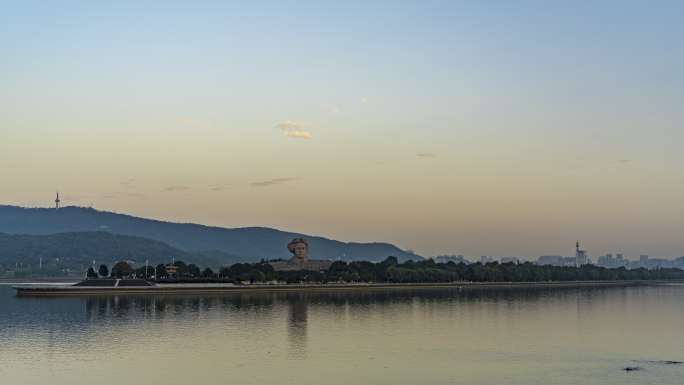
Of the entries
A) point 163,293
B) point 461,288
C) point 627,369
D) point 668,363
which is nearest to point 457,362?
point 627,369

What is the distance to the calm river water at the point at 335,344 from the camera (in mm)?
48500

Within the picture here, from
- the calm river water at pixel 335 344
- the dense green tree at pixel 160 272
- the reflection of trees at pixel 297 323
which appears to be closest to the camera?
the calm river water at pixel 335 344

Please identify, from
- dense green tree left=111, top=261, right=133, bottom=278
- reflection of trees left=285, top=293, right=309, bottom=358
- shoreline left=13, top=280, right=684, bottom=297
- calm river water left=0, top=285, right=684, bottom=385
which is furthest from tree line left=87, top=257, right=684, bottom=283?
calm river water left=0, top=285, right=684, bottom=385

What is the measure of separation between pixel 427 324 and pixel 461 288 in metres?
92.8

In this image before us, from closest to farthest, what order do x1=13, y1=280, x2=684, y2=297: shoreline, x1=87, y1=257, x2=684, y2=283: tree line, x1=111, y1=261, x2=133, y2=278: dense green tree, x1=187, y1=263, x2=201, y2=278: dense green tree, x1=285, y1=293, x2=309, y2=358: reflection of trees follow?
x1=285, y1=293, x2=309, y2=358: reflection of trees
x1=13, y1=280, x2=684, y2=297: shoreline
x1=111, y1=261, x2=133, y2=278: dense green tree
x1=87, y1=257, x2=684, y2=283: tree line
x1=187, y1=263, x2=201, y2=278: dense green tree

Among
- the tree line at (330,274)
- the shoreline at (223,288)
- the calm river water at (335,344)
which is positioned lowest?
the calm river water at (335,344)

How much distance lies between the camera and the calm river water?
159 feet

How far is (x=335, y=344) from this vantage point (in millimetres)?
63438

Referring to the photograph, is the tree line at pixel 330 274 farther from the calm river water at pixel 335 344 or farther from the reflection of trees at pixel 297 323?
the calm river water at pixel 335 344

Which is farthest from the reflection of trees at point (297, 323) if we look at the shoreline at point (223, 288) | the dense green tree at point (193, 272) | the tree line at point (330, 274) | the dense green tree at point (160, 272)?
the dense green tree at point (160, 272)

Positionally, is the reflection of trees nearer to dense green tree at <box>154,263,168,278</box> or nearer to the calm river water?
the calm river water

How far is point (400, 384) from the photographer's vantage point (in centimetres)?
4556

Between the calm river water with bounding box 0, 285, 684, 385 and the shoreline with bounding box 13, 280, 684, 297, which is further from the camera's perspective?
the shoreline with bounding box 13, 280, 684, 297

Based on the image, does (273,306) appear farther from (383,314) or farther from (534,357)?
(534,357)
